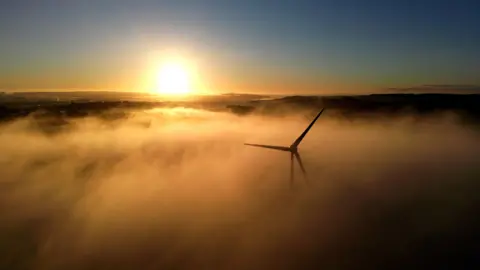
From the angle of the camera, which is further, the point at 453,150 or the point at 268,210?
the point at 453,150

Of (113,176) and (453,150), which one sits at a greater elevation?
(453,150)

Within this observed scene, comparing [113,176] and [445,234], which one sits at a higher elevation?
[445,234]

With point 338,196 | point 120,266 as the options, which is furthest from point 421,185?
point 120,266

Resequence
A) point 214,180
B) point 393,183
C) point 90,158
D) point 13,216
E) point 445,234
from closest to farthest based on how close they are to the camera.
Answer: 1. point 445,234
2. point 13,216
3. point 393,183
4. point 214,180
5. point 90,158

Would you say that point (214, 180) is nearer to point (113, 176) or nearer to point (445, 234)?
point (113, 176)

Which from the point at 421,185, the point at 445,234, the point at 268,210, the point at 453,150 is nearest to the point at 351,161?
the point at 453,150

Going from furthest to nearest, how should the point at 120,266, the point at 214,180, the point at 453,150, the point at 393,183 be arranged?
1. the point at 453,150
2. the point at 214,180
3. the point at 393,183
4. the point at 120,266

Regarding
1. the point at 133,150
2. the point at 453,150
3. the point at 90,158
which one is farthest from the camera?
the point at 133,150

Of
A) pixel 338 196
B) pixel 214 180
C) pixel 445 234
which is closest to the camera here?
pixel 445 234

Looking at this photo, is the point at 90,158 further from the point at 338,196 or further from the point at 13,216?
the point at 338,196
